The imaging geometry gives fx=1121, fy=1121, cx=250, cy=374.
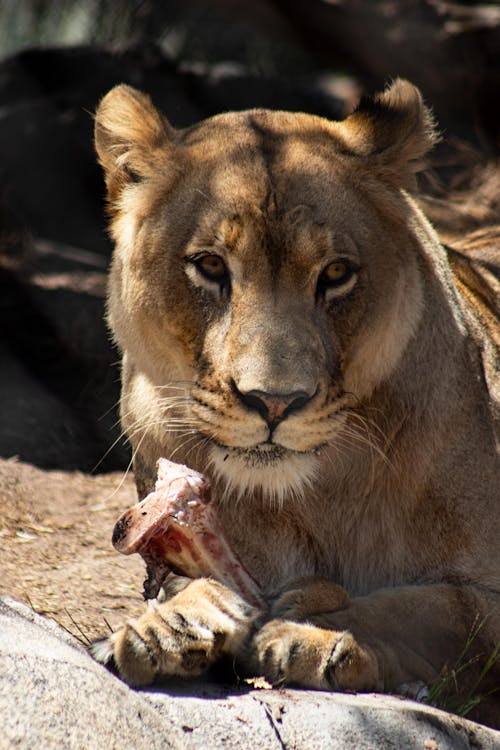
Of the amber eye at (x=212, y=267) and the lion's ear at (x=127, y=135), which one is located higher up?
the lion's ear at (x=127, y=135)

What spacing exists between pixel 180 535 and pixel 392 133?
120 centimetres

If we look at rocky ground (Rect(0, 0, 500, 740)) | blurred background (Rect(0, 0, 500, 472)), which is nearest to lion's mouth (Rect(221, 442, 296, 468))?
rocky ground (Rect(0, 0, 500, 740))

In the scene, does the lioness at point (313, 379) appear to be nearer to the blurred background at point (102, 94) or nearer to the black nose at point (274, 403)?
the black nose at point (274, 403)

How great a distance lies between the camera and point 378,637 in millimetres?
2498

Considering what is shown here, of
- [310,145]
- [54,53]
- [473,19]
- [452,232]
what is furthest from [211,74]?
[310,145]

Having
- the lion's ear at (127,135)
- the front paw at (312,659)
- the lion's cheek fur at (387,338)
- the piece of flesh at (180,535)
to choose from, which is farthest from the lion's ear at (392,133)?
the front paw at (312,659)

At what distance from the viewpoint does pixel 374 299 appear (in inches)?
106

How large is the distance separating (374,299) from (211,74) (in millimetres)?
4338

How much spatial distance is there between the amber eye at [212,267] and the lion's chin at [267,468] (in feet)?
1.32

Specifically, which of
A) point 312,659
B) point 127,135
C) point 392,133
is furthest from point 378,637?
point 127,135

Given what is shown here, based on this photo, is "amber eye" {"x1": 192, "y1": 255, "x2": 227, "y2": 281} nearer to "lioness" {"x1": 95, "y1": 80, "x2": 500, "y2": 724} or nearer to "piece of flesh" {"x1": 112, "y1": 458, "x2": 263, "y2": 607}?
"lioness" {"x1": 95, "y1": 80, "x2": 500, "y2": 724}

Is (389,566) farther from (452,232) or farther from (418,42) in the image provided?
(418,42)

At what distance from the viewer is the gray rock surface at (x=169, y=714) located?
1.74m

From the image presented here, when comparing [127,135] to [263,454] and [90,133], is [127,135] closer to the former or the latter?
[263,454]
